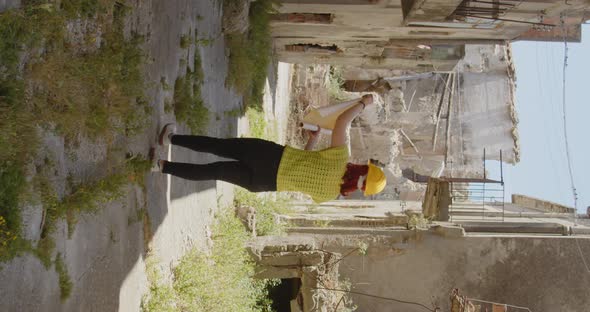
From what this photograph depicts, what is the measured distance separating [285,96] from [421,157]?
25.7 ft

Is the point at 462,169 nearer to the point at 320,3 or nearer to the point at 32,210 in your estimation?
the point at 320,3

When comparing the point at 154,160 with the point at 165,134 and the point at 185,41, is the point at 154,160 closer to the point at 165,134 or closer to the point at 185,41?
the point at 165,134

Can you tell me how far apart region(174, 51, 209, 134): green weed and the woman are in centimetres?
99

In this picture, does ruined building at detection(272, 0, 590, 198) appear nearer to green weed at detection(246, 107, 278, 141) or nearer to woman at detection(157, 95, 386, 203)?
Answer: green weed at detection(246, 107, 278, 141)

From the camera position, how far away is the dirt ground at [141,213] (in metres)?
3.88

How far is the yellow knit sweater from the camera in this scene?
5852 mm

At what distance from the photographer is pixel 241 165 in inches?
234

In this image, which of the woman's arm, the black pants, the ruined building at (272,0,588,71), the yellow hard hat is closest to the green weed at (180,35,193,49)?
the black pants

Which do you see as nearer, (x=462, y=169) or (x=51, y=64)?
(x=51, y=64)

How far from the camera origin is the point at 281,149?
5910mm

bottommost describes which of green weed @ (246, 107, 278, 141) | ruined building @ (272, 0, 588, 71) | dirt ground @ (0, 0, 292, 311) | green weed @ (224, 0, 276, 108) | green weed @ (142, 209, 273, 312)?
green weed @ (142, 209, 273, 312)

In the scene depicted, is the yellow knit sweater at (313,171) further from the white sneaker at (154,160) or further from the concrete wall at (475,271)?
the concrete wall at (475,271)

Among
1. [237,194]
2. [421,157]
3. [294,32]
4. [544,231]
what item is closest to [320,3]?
[294,32]

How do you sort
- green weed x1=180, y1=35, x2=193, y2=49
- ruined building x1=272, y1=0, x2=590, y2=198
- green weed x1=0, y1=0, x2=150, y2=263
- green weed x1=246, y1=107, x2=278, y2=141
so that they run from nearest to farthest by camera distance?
green weed x1=0, y1=0, x2=150, y2=263, green weed x1=180, y1=35, x2=193, y2=49, ruined building x1=272, y1=0, x2=590, y2=198, green weed x1=246, y1=107, x2=278, y2=141
